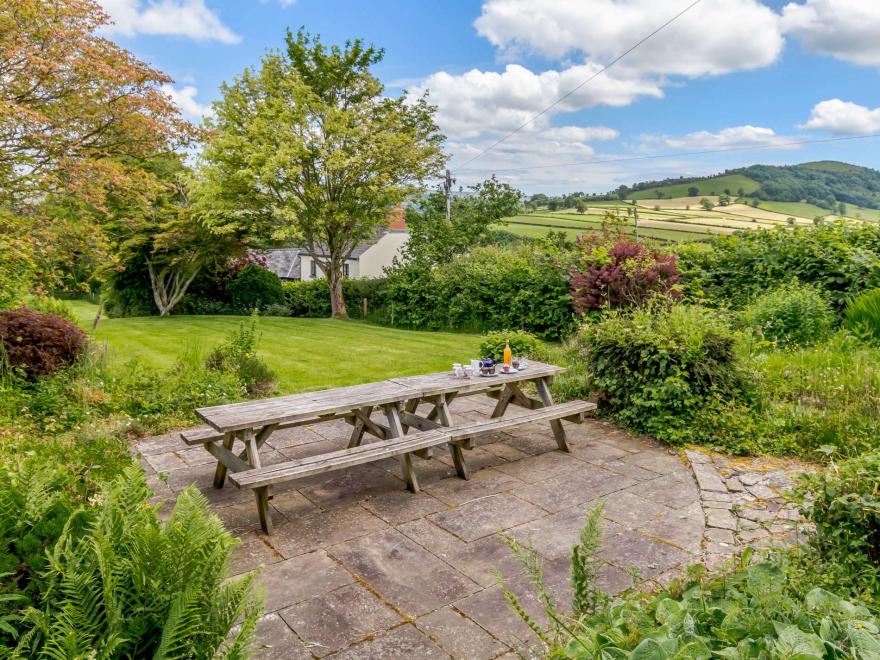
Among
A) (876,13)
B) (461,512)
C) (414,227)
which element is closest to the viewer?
(461,512)

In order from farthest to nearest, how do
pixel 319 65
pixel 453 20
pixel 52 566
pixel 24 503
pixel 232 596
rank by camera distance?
1. pixel 319 65
2. pixel 453 20
3. pixel 24 503
4. pixel 232 596
5. pixel 52 566

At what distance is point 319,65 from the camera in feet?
56.7

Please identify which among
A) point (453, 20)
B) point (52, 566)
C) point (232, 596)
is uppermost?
point (453, 20)

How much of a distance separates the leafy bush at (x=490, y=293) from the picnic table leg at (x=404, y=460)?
6.61 meters

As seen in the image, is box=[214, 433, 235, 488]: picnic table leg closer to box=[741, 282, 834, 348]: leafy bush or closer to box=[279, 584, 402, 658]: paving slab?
box=[279, 584, 402, 658]: paving slab

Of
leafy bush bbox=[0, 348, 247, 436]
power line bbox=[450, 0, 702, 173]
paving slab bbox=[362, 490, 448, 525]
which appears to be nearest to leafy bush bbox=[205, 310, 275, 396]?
leafy bush bbox=[0, 348, 247, 436]

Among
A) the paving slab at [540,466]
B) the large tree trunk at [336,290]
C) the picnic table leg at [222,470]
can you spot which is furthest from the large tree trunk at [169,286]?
the paving slab at [540,466]

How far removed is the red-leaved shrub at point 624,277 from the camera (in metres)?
8.74

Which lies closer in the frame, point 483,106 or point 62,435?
point 62,435

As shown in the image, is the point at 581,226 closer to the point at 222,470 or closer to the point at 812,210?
the point at 812,210

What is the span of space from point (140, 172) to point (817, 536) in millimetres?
10785

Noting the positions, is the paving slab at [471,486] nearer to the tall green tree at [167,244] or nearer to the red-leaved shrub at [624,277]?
the red-leaved shrub at [624,277]

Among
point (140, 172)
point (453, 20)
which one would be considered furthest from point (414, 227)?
point (140, 172)

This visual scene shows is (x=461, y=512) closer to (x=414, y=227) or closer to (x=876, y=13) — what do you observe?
(x=876, y=13)
